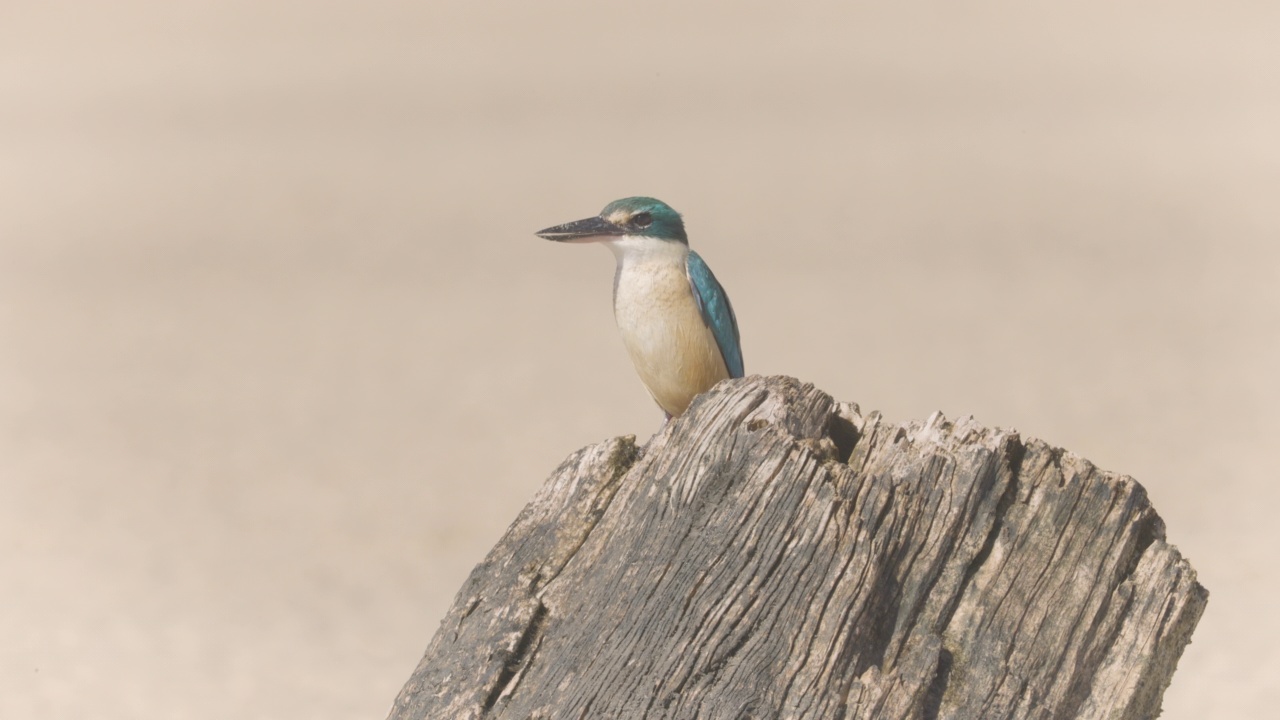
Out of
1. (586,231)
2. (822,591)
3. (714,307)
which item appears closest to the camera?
(822,591)

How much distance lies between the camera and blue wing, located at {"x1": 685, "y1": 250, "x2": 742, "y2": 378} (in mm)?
6629

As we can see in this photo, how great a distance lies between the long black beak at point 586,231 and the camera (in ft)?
21.1

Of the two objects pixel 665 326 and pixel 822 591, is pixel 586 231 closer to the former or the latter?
pixel 665 326

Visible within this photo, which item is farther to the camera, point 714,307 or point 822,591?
point 714,307

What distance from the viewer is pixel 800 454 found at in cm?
399

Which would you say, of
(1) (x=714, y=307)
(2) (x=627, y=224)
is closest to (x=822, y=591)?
(1) (x=714, y=307)

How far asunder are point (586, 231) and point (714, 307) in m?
0.77

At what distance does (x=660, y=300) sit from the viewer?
657 cm

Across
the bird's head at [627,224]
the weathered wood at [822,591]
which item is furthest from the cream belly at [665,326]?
the weathered wood at [822,591]

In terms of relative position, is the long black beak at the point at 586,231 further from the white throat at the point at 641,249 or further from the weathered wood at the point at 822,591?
the weathered wood at the point at 822,591

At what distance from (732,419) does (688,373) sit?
2.41 meters

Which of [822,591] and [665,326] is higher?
[665,326]

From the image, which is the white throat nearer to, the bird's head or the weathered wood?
the bird's head

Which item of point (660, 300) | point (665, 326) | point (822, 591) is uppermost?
point (660, 300)
